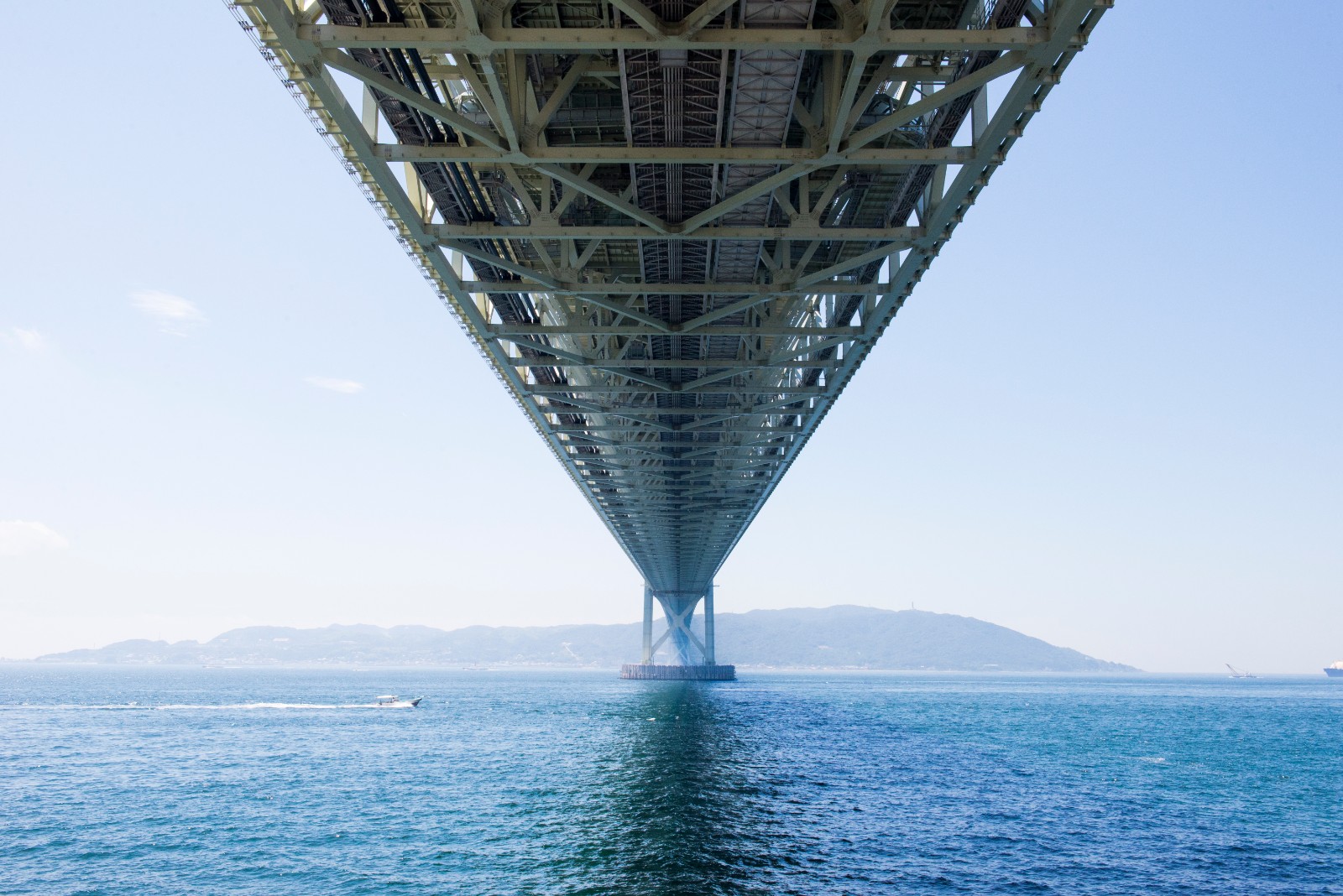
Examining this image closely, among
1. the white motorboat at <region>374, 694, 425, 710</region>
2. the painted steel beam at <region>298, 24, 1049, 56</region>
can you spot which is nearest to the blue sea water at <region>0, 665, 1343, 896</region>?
the painted steel beam at <region>298, 24, 1049, 56</region>

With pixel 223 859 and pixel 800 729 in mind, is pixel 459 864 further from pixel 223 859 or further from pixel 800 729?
pixel 800 729

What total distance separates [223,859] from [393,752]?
85.1ft

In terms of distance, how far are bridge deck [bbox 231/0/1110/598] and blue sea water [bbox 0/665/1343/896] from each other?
13.5 meters

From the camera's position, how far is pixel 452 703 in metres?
102

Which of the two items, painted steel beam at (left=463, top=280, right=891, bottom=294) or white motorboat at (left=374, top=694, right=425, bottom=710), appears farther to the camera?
white motorboat at (left=374, top=694, right=425, bottom=710)

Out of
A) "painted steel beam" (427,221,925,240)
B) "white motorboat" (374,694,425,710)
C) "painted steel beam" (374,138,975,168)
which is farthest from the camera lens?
"white motorboat" (374,694,425,710)

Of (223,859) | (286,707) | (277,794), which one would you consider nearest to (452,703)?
(286,707)

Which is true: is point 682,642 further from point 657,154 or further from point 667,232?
point 657,154

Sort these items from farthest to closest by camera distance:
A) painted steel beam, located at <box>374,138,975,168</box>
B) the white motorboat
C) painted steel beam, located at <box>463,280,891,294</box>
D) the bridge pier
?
the bridge pier
the white motorboat
painted steel beam, located at <box>463,280,891,294</box>
painted steel beam, located at <box>374,138,975,168</box>

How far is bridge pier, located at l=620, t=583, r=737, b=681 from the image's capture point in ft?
448

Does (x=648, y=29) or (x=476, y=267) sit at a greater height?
(x=476, y=267)

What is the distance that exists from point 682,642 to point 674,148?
433 ft

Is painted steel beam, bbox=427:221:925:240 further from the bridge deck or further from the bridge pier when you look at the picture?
the bridge pier

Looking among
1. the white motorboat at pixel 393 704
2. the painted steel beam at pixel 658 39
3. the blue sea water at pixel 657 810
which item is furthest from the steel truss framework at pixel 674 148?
the white motorboat at pixel 393 704
